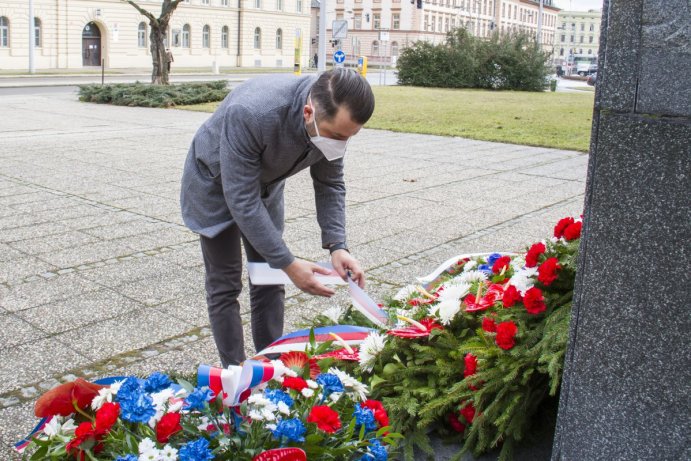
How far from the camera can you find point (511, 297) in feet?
9.27

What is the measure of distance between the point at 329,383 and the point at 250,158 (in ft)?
2.78

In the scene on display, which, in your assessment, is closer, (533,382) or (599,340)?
(599,340)

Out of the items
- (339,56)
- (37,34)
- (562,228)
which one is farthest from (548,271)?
(37,34)

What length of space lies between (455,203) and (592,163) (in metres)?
5.93

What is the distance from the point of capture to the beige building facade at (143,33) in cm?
4312

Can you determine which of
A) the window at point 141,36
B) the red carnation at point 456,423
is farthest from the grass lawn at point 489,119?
the window at point 141,36

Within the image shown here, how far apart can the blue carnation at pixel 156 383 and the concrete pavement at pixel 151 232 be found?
0.80m

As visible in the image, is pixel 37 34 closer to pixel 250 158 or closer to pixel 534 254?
pixel 250 158

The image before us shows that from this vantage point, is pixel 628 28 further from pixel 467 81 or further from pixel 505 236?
pixel 467 81

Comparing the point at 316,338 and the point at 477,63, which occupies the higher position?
the point at 477,63

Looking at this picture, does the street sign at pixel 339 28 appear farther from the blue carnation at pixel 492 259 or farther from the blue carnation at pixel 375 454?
the blue carnation at pixel 375 454

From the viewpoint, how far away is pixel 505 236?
6559mm

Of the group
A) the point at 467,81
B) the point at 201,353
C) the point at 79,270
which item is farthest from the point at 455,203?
the point at 467,81

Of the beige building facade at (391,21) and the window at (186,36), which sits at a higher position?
the beige building facade at (391,21)
